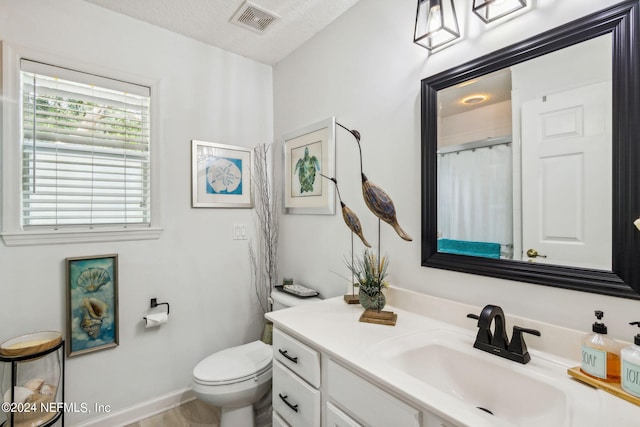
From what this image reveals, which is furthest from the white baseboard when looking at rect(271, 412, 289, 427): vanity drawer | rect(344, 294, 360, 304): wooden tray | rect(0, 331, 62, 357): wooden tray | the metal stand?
rect(344, 294, 360, 304): wooden tray

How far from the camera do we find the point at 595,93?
95 centimetres

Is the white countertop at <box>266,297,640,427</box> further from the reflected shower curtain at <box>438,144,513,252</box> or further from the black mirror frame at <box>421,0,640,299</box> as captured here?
the reflected shower curtain at <box>438,144,513,252</box>

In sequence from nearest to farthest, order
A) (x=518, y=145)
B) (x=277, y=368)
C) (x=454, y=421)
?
(x=454, y=421), (x=518, y=145), (x=277, y=368)

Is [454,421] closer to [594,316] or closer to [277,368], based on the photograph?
[594,316]

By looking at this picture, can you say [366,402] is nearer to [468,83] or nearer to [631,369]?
[631,369]

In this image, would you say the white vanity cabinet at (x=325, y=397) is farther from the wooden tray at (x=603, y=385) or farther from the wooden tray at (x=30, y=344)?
the wooden tray at (x=30, y=344)

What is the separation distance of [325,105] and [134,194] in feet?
4.38

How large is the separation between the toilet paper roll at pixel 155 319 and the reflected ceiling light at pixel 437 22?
2.08 m

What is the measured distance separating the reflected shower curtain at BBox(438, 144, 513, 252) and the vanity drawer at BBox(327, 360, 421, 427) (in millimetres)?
702

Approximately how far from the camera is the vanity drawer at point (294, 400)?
115 centimetres

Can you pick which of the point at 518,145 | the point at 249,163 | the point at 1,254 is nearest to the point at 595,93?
Answer: the point at 518,145

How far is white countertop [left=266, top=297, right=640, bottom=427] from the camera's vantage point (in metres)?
0.72

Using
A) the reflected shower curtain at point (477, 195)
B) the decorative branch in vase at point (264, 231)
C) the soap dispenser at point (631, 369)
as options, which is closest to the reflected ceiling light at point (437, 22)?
the reflected shower curtain at point (477, 195)

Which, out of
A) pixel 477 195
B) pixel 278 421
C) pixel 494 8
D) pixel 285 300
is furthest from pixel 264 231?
pixel 494 8
